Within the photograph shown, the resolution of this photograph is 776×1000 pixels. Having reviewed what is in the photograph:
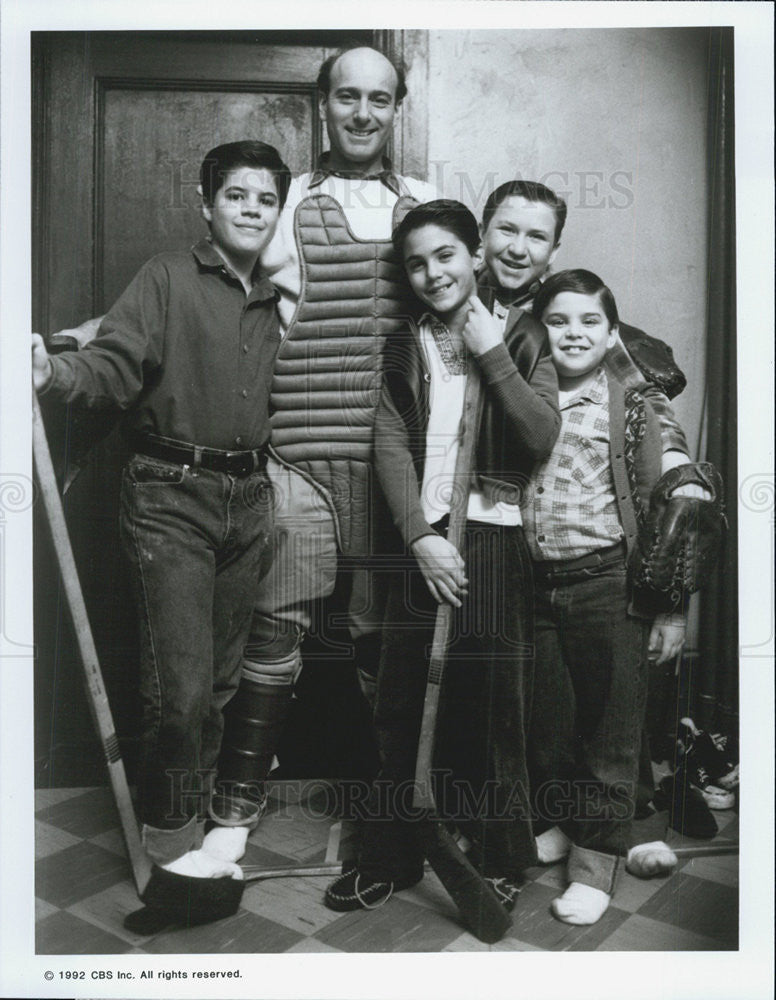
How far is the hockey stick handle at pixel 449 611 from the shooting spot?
6.72ft

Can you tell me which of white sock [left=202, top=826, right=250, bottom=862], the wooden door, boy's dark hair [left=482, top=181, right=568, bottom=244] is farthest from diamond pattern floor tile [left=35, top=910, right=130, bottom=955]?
boy's dark hair [left=482, top=181, right=568, bottom=244]

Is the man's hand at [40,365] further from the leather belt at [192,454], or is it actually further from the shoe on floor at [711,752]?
the shoe on floor at [711,752]

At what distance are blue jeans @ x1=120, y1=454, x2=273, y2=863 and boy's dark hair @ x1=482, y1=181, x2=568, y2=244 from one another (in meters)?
0.78

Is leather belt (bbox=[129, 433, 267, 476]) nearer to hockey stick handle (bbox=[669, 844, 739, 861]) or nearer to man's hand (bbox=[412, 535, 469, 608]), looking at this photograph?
man's hand (bbox=[412, 535, 469, 608])

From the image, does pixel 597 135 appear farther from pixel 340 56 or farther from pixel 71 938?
pixel 71 938

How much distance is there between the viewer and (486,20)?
206 cm

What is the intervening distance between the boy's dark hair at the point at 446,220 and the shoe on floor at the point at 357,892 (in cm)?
142

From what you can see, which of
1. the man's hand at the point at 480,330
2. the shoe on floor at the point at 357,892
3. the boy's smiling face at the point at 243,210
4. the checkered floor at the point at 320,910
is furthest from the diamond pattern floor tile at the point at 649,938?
the boy's smiling face at the point at 243,210

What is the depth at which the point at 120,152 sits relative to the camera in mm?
2094

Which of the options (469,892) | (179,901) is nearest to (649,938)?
(469,892)

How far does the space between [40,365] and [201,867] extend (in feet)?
3.80

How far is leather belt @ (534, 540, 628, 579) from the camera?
6.79 feet

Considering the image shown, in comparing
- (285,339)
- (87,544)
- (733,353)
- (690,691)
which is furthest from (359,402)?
(690,691)

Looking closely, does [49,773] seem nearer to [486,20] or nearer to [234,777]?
[234,777]
